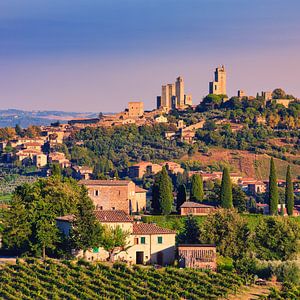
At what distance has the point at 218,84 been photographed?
142m

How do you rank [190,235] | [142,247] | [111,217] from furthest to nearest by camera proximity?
[190,235], [111,217], [142,247]

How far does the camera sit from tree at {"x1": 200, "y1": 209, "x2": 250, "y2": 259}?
40750mm

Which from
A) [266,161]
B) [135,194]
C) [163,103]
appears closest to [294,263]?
[135,194]

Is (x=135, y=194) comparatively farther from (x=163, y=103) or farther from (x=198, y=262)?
(x=163, y=103)

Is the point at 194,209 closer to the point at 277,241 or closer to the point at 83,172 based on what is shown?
the point at 277,241

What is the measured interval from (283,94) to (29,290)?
326 ft

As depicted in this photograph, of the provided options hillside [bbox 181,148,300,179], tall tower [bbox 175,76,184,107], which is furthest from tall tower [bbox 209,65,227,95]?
hillside [bbox 181,148,300,179]

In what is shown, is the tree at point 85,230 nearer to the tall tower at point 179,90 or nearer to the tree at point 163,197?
the tree at point 163,197

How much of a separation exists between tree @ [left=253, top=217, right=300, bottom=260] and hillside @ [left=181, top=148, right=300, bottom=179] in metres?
54.8

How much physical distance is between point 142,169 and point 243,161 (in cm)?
1454

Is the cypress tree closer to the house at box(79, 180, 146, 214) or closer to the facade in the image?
the house at box(79, 180, 146, 214)

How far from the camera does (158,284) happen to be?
33.3 m

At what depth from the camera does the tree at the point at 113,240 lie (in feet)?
125

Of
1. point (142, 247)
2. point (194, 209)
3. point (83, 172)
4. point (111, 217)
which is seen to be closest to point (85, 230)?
point (111, 217)
